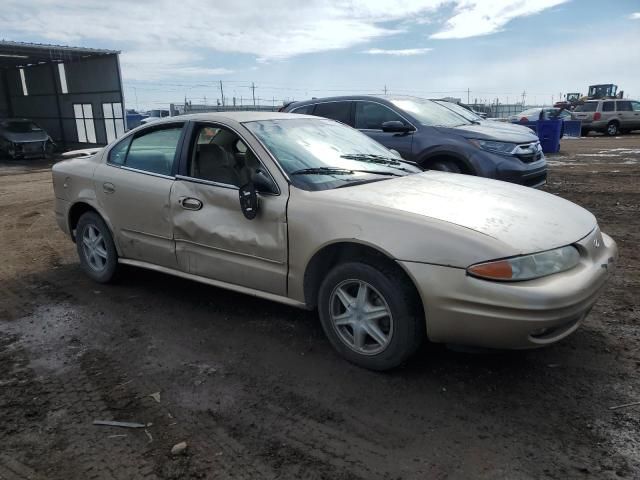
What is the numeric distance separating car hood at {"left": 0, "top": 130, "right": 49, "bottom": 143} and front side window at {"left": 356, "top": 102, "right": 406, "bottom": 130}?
1813cm

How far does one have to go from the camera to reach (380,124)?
25.3 ft

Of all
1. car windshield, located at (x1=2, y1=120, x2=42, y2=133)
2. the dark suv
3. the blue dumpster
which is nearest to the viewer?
the dark suv

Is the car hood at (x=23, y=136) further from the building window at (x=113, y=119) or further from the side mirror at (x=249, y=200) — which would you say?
the side mirror at (x=249, y=200)

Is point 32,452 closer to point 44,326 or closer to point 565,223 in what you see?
point 44,326

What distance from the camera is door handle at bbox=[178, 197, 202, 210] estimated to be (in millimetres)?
3900

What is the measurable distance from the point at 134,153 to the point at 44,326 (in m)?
1.62

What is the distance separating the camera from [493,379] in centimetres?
312

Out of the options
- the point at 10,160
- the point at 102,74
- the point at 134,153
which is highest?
the point at 102,74

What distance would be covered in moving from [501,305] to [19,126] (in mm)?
23994

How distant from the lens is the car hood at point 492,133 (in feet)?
22.7

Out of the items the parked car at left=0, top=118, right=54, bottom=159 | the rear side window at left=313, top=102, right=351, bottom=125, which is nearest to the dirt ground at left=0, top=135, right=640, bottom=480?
the rear side window at left=313, top=102, right=351, bottom=125

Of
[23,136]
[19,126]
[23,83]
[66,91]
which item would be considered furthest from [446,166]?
[23,83]

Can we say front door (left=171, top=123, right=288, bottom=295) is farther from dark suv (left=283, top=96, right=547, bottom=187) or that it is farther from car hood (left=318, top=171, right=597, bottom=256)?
dark suv (left=283, top=96, right=547, bottom=187)

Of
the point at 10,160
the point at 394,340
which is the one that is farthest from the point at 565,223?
the point at 10,160
